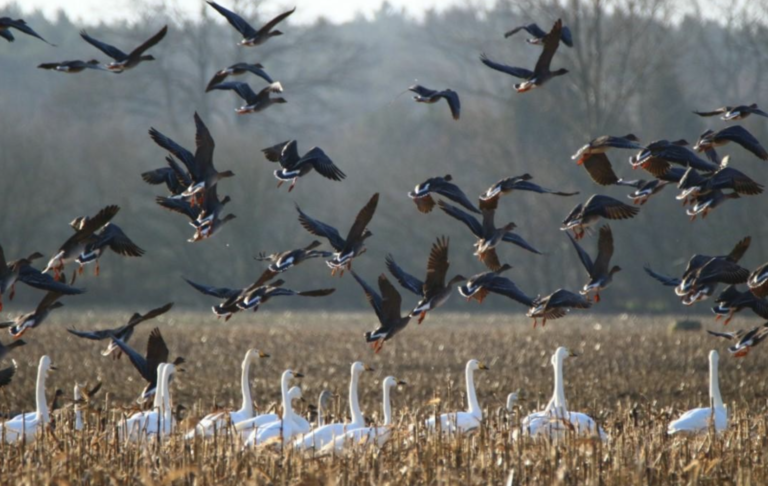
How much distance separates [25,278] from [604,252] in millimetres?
5282

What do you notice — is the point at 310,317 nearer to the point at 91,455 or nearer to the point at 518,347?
the point at 518,347

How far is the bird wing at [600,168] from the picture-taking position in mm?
10281

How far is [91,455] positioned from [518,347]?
1538 cm

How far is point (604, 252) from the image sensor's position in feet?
34.9

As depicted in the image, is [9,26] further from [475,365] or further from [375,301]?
[475,365]

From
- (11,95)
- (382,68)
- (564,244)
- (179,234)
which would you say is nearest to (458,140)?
(564,244)

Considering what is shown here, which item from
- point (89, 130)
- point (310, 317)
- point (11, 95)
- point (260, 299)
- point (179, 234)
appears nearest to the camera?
point (260, 299)

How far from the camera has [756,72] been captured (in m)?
51.4

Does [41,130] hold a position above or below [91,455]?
above

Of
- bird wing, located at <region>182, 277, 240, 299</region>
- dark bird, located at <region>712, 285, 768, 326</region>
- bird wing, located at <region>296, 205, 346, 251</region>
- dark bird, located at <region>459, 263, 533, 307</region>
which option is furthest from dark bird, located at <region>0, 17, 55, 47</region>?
dark bird, located at <region>712, 285, 768, 326</region>

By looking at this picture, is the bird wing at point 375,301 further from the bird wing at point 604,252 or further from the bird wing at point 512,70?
the bird wing at point 512,70

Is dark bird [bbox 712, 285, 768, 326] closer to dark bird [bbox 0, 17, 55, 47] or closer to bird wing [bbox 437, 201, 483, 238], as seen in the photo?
bird wing [bbox 437, 201, 483, 238]

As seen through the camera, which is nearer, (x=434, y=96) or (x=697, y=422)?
(x=434, y=96)

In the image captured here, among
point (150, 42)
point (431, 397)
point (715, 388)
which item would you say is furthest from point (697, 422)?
point (150, 42)
